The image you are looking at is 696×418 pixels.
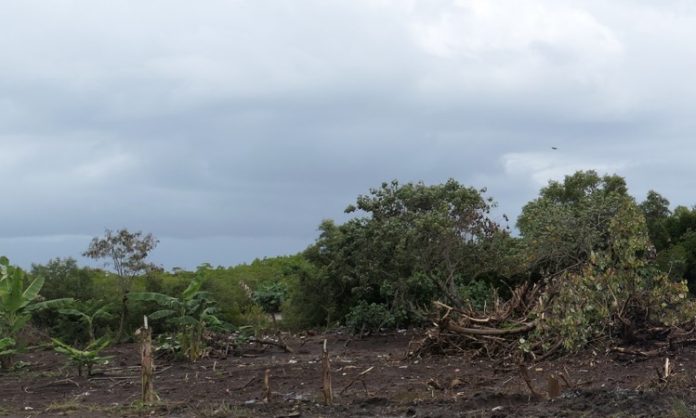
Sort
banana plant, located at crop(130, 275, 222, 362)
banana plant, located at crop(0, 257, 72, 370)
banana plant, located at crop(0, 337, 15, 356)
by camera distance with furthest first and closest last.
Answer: banana plant, located at crop(130, 275, 222, 362), banana plant, located at crop(0, 257, 72, 370), banana plant, located at crop(0, 337, 15, 356)

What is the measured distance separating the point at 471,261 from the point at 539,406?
347 inches

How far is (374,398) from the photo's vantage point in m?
10.1

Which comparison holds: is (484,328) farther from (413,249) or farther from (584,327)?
(413,249)

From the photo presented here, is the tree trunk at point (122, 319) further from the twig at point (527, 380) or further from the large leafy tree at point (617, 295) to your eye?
the twig at point (527, 380)

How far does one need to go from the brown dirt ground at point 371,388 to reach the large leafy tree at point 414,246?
236 cm

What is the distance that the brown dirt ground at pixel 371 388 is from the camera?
30.0 ft

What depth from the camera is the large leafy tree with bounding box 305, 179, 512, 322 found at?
16797 millimetres

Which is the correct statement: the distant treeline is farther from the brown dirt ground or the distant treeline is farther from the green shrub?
the brown dirt ground

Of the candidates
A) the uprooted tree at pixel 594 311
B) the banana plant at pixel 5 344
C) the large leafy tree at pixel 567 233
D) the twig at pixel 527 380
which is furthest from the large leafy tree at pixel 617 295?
the banana plant at pixel 5 344

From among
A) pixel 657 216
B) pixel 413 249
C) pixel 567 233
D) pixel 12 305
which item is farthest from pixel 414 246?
pixel 657 216

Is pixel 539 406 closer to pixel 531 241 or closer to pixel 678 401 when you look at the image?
pixel 678 401

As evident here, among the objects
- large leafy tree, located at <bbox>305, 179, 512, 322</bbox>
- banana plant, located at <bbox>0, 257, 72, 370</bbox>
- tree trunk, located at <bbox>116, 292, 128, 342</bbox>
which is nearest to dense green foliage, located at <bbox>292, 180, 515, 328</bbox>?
large leafy tree, located at <bbox>305, 179, 512, 322</bbox>

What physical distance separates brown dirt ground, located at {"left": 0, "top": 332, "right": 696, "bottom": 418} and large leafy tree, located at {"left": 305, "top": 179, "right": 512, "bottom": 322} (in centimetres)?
236

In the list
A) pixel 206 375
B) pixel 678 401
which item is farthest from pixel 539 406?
pixel 206 375
